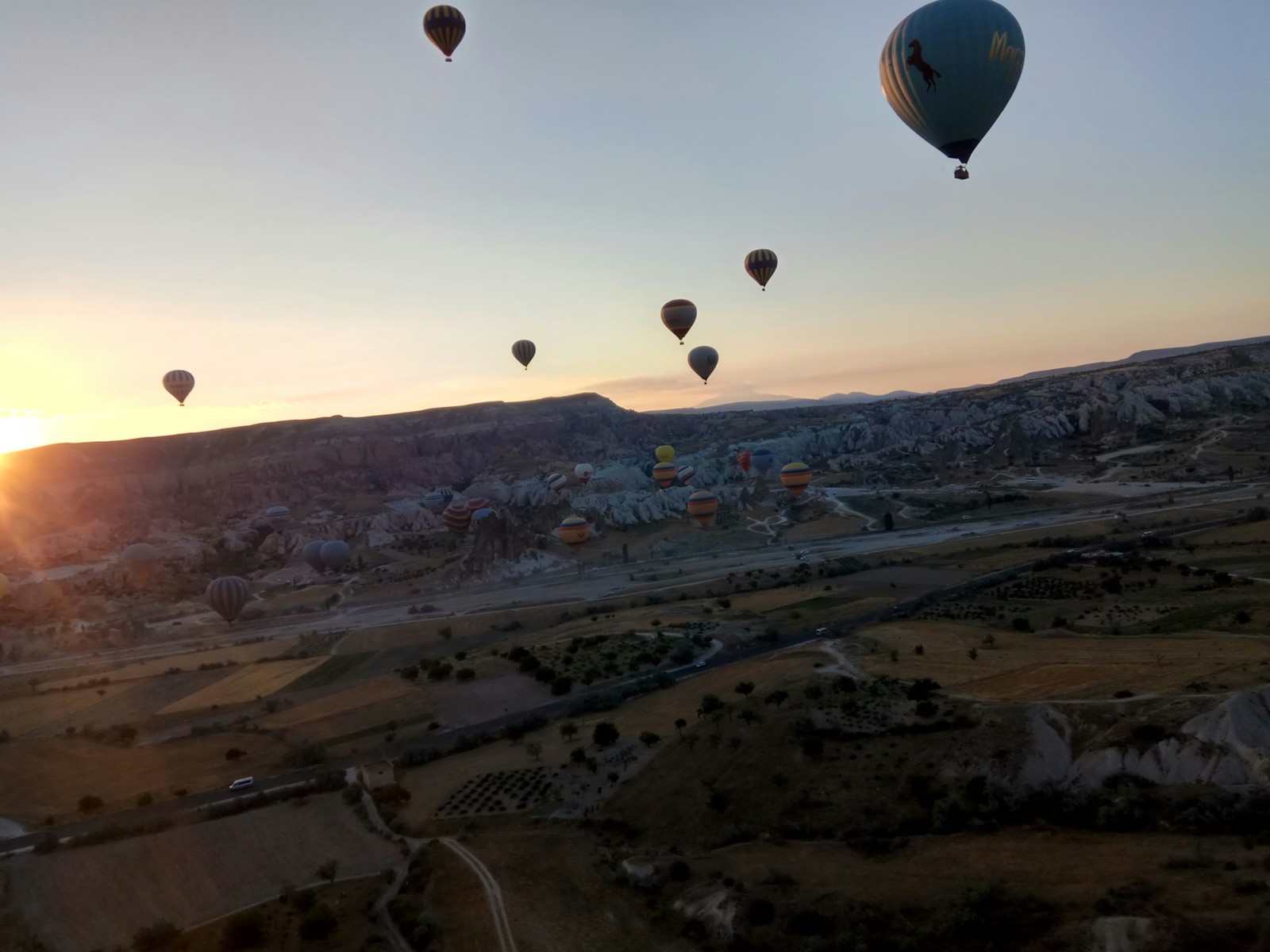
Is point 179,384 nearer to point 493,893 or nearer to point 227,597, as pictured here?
point 227,597

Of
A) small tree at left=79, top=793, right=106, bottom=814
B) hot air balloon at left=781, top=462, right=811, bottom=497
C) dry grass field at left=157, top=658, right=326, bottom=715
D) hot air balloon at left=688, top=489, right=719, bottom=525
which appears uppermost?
hot air balloon at left=781, top=462, right=811, bottom=497

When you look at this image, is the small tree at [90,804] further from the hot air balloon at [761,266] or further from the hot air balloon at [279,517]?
the hot air balloon at [279,517]

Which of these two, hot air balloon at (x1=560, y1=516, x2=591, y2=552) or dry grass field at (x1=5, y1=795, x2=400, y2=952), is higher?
hot air balloon at (x1=560, y1=516, x2=591, y2=552)

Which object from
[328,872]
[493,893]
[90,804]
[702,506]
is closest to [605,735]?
[493,893]

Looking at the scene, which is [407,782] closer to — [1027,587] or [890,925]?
[890,925]

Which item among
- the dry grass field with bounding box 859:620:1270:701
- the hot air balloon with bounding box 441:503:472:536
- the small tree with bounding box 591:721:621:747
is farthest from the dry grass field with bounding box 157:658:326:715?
the hot air balloon with bounding box 441:503:472:536

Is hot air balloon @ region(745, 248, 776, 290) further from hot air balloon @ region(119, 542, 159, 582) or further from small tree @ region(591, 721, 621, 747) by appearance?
hot air balloon @ region(119, 542, 159, 582)
